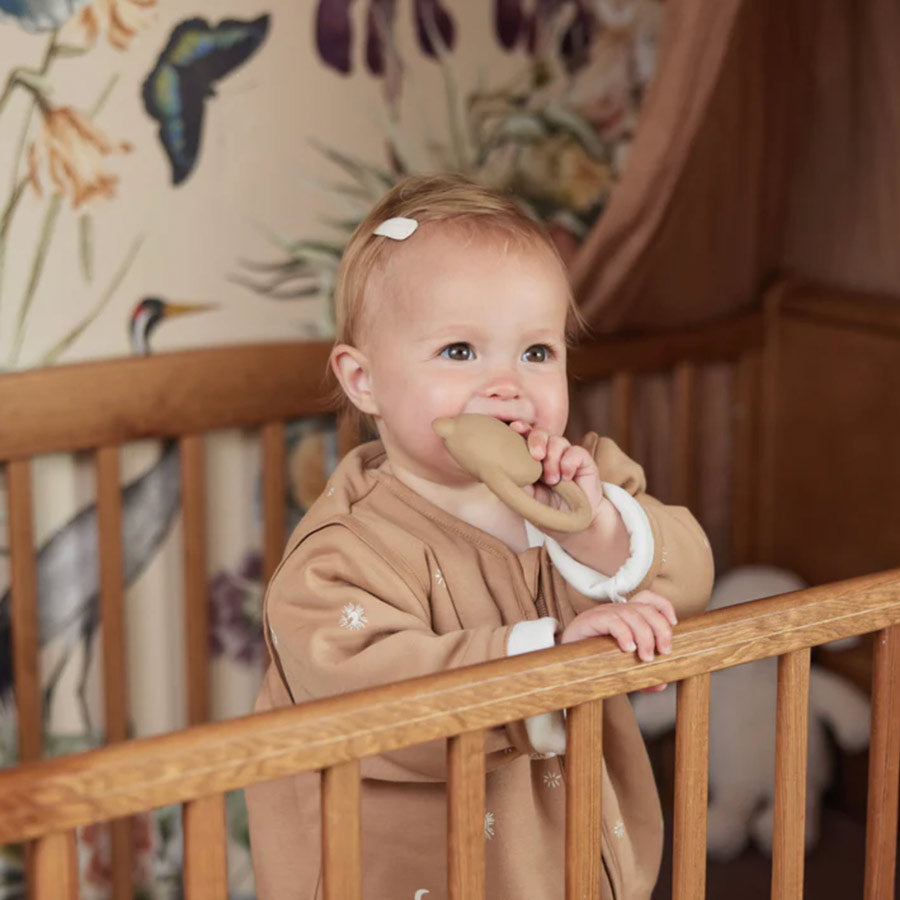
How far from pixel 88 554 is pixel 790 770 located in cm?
92

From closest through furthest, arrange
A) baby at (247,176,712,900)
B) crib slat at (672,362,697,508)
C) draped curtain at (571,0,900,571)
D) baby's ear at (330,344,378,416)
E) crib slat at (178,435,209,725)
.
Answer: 1. baby at (247,176,712,900)
2. baby's ear at (330,344,378,416)
3. crib slat at (178,435,209,725)
4. draped curtain at (571,0,900,571)
5. crib slat at (672,362,697,508)

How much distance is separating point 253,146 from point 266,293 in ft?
0.55

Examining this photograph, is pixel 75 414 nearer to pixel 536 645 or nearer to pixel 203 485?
pixel 203 485

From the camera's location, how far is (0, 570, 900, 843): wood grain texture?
0.72m

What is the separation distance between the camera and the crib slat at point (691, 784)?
3.08ft

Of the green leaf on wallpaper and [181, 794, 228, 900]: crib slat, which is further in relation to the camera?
the green leaf on wallpaper

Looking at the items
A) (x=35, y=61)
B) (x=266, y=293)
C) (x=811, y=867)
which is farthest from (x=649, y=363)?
(x=35, y=61)

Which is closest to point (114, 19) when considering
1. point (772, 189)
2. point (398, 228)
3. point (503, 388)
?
point (398, 228)

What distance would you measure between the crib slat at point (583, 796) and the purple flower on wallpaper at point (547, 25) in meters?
1.14

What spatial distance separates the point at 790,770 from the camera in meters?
0.98

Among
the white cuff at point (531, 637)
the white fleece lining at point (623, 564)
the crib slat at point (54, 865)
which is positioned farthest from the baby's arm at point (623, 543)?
the crib slat at point (54, 865)

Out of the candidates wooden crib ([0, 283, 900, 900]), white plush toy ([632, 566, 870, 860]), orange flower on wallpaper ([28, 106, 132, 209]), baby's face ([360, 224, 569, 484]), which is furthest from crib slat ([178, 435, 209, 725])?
baby's face ([360, 224, 569, 484])

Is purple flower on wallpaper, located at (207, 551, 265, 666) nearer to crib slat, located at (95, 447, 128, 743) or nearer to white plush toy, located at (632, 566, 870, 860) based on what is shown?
crib slat, located at (95, 447, 128, 743)

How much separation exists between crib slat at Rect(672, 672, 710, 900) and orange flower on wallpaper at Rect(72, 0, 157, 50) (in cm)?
98
